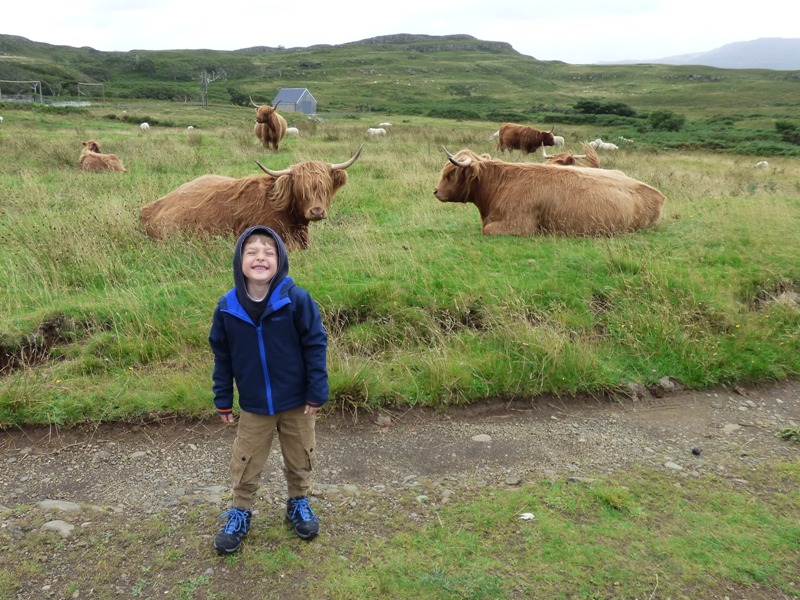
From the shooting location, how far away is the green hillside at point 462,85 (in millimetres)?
52000

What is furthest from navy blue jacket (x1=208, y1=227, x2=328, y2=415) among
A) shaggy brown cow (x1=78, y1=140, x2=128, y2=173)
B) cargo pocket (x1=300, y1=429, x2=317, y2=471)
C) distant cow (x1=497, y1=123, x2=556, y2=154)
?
distant cow (x1=497, y1=123, x2=556, y2=154)

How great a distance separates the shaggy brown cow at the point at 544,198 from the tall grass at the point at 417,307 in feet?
1.26

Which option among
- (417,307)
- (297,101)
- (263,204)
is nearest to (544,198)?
(417,307)

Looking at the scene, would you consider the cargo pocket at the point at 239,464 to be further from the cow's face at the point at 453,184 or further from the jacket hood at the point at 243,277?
the cow's face at the point at 453,184

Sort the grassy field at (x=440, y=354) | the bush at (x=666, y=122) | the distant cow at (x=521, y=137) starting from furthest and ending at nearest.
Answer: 1. the bush at (x=666, y=122)
2. the distant cow at (x=521, y=137)
3. the grassy field at (x=440, y=354)

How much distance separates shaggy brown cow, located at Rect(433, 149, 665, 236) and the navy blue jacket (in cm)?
599

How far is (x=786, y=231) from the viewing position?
8.60 metres


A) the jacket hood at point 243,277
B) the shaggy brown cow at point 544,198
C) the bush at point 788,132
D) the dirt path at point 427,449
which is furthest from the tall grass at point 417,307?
the bush at point 788,132

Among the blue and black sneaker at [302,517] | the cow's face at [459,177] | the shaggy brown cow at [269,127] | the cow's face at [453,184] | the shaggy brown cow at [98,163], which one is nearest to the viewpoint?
the blue and black sneaker at [302,517]

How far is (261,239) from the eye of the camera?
9.72 ft

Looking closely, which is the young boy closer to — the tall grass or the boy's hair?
the boy's hair

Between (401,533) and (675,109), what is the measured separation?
266 feet

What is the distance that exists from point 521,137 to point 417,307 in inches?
815

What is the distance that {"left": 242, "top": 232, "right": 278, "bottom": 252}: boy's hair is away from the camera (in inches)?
116
